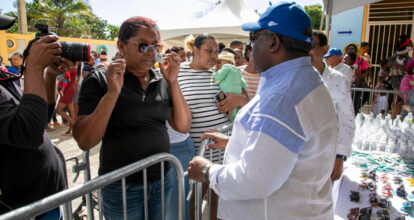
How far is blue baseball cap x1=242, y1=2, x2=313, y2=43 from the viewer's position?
3.84 feet

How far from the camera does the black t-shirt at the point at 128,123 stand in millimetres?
Result: 1641

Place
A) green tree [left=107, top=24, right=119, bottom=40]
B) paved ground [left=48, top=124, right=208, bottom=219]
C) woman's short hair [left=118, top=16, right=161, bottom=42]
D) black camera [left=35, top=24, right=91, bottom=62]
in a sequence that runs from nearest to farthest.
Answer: black camera [left=35, top=24, right=91, bottom=62]
woman's short hair [left=118, top=16, right=161, bottom=42]
paved ground [left=48, top=124, right=208, bottom=219]
green tree [left=107, top=24, right=119, bottom=40]

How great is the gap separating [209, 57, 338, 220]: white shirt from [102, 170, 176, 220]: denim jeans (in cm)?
67

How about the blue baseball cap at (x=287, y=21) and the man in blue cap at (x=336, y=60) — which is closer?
the blue baseball cap at (x=287, y=21)

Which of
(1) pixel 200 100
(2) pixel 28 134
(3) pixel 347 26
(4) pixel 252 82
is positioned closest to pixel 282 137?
(2) pixel 28 134

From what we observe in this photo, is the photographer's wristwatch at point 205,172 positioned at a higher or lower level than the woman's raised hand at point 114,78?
lower

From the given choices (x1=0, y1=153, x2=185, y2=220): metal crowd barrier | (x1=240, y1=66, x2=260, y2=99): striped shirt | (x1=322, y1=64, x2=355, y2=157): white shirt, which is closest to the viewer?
(x1=0, y1=153, x2=185, y2=220): metal crowd barrier

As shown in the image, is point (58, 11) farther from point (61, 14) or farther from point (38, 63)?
point (38, 63)

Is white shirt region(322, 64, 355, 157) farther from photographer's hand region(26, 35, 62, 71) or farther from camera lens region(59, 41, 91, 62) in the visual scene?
photographer's hand region(26, 35, 62, 71)

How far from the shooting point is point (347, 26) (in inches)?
373

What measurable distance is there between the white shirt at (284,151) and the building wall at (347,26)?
9.59m

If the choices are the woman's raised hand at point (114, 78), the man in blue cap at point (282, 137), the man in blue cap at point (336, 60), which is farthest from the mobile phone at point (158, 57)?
the man in blue cap at point (336, 60)

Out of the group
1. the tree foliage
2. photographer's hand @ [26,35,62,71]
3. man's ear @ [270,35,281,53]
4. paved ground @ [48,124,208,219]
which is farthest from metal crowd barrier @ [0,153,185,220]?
Answer: the tree foliage

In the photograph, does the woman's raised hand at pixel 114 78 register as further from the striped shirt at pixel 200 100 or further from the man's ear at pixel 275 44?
the striped shirt at pixel 200 100
